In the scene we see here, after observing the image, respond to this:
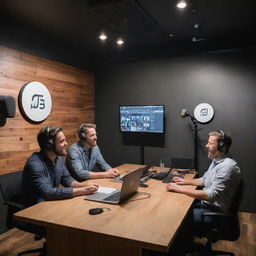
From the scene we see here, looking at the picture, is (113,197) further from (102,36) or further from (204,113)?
(204,113)

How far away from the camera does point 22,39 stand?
3.23 m

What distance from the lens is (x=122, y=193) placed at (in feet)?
6.06

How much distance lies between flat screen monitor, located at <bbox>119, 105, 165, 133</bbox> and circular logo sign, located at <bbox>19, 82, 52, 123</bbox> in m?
1.30

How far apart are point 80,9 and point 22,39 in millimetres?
1029

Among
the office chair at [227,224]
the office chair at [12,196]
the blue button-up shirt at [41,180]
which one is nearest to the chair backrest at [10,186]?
the office chair at [12,196]

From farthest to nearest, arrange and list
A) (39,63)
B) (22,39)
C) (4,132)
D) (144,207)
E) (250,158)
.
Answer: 1. (250,158)
2. (39,63)
3. (22,39)
4. (4,132)
5. (144,207)

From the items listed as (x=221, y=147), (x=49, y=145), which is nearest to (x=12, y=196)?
(x=49, y=145)

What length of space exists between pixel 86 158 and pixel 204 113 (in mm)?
2068

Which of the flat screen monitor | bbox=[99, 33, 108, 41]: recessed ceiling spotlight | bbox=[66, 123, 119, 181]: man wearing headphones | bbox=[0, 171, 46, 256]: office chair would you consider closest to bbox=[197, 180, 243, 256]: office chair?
bbox=[66, 123, 119, 181]: man wearing headphones

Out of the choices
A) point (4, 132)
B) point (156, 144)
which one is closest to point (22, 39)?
point (4, 132)

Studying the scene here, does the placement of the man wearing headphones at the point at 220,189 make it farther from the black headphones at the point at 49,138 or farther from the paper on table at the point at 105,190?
the black headphones at the point at 49,138

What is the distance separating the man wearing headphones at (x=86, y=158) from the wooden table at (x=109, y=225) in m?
0.74

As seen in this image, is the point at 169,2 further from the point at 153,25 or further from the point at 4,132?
the point at 4,132

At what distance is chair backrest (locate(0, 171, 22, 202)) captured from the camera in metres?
2.15
